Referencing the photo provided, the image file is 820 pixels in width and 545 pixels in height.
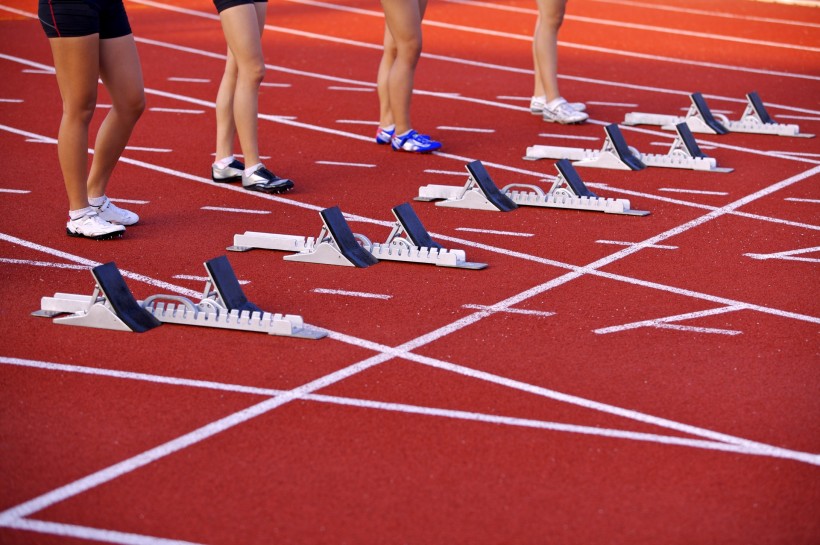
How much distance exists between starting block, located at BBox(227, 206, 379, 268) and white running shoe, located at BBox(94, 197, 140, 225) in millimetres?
707

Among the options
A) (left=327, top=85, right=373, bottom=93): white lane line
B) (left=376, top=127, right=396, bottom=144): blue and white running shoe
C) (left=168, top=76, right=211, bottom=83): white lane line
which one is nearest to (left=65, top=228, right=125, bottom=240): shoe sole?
(left=376, top=127, right=396, bottom=144): blue and white running shoe

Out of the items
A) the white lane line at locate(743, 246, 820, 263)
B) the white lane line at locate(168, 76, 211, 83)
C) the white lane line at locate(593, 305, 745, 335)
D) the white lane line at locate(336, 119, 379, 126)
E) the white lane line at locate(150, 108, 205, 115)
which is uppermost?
the white lane line at locate(593, 305, 745, 335)

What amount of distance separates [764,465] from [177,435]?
1.85 m

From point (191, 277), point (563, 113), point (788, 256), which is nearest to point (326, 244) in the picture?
point (191, 277)

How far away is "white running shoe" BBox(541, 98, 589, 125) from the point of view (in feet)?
30.8

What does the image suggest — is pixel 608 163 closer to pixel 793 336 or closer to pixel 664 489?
pixel 793 336

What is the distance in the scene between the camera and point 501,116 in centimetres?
980

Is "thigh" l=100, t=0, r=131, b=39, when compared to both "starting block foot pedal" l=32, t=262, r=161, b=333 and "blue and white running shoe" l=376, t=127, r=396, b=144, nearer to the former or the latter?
"starting block foot pedal" l=32, t=262, r=161, b=333

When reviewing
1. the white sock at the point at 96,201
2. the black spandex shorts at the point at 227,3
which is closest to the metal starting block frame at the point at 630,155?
the black spandex shorts at the point at 227,3

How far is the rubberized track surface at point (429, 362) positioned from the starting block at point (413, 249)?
7cm

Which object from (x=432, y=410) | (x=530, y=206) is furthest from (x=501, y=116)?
(x=432, y=410)

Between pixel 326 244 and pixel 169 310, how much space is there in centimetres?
110

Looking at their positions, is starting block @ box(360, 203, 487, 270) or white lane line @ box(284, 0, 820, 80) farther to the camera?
white lane line @ box(284, 0, 820, 80)

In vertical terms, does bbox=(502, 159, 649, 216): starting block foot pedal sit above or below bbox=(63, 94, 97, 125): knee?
below
